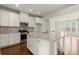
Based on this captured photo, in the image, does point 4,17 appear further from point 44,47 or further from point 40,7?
point 44,47

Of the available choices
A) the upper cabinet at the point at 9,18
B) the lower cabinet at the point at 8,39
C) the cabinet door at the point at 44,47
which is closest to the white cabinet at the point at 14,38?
the lower cabinet at the point at 8,39

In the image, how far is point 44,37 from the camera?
4.91 ft

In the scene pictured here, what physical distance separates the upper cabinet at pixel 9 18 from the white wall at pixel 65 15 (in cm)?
48

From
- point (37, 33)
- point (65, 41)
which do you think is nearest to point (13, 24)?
point (37, 33)

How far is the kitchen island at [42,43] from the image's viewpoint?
4.63ft

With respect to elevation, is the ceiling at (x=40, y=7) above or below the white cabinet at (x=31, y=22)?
above

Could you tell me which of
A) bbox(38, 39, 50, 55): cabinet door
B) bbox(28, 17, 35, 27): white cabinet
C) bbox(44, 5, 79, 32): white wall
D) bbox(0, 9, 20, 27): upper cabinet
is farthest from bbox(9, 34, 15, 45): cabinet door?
bbox(44, 5, 79, 32): white wall

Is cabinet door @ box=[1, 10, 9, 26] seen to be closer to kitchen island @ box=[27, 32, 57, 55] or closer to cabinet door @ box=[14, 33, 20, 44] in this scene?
cabinet door @ box=[14, 33, 20, 44]

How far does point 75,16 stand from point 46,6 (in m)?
0.42

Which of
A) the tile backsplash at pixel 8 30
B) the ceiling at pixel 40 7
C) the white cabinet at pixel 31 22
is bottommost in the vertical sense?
the tile backsplash at pixel 8 30

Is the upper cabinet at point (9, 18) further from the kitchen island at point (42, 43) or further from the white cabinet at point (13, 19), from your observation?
the kitchen island at point (42, 43)

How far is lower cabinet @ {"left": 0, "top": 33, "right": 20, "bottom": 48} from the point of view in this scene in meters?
1.41

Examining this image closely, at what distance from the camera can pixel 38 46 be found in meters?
1.51
